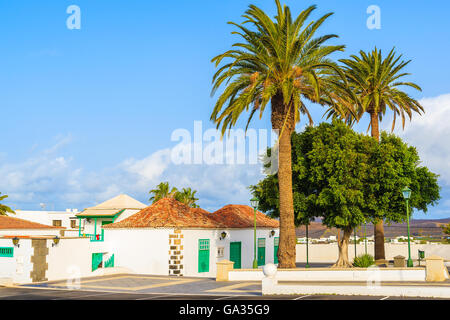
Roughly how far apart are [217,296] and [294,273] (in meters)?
7.36

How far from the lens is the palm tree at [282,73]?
28891 mm

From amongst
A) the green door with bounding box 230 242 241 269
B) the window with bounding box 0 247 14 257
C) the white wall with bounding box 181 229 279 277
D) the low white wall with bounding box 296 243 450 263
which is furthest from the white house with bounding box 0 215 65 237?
the low white wall with bounding box 296 243 450 263

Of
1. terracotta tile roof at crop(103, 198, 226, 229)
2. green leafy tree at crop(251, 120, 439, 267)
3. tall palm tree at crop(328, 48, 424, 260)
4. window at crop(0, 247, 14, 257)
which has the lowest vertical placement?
window at crop(0, 247, 14, 257)

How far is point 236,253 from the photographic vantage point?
134 ft

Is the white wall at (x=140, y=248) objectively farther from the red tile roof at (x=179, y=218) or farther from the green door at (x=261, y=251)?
the green door at (x=261, y=251)

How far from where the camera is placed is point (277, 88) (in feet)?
97.0

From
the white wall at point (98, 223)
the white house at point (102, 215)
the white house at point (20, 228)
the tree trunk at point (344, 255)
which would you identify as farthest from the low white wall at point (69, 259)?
the tree trunk at point (344, 255)

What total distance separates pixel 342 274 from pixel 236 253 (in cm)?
1504

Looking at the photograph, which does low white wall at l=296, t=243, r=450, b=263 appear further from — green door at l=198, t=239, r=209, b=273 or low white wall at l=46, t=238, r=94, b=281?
low white wall at l=46, t=238, r=94, b=281

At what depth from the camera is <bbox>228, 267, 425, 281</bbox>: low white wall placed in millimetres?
25344

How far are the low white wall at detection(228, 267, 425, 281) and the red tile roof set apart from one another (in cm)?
759

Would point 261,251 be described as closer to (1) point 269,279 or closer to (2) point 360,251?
(2) point 360,251

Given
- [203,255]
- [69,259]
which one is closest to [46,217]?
[69,259]
